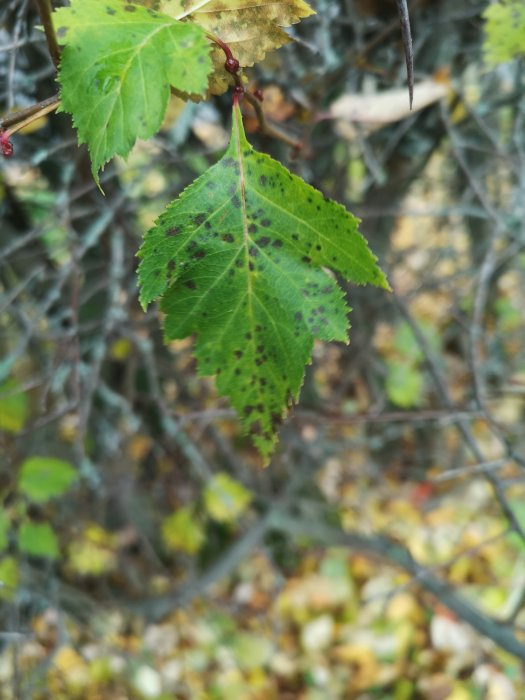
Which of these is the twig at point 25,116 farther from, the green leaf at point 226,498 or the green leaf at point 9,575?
the green leaf at point 226,498

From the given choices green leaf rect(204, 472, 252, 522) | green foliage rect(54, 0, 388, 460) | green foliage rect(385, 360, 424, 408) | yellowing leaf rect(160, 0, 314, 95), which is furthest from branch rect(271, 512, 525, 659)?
yellowing leaf rect(160, 0, 314, 95)

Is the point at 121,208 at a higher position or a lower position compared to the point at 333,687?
higher

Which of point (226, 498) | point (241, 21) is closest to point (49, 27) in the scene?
point (241, 21)

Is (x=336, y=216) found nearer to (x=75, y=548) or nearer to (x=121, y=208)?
(x=121, y=208)

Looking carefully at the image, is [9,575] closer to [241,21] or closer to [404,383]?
[404,383]

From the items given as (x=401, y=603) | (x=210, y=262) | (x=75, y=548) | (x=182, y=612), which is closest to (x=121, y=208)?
(x=210, y=262)

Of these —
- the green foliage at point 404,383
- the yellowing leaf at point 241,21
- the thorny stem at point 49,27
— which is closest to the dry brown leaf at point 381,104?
the yellowing leaf at point 241,21

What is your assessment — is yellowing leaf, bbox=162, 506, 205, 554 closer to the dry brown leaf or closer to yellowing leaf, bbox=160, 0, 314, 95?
the dry brown leaf
